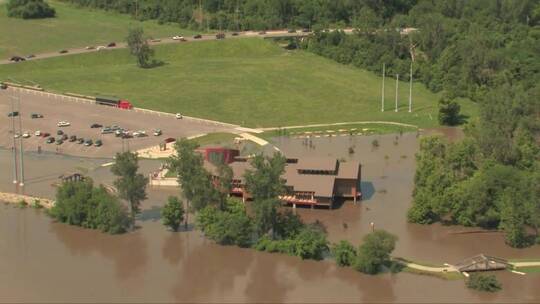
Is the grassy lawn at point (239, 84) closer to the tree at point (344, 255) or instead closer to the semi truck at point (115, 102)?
the semi truck at point (115, 102)

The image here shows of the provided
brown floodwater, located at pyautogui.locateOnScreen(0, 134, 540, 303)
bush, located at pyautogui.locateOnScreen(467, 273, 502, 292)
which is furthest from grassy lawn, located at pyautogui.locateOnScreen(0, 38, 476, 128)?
bush, located at pyautogui.locateOnScreen(467, 273, 502, 292)

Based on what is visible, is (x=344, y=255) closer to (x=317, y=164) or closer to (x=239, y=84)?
(x=317, y=164)

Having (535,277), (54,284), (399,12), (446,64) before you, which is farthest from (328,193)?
(399,12)

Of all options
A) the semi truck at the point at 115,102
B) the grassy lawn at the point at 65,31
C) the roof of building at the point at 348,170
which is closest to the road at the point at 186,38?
the grassy lawn at the point at 65,31

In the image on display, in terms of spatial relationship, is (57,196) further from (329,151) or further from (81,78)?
(81,78)

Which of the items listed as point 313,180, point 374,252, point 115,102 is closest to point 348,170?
point 313,180
